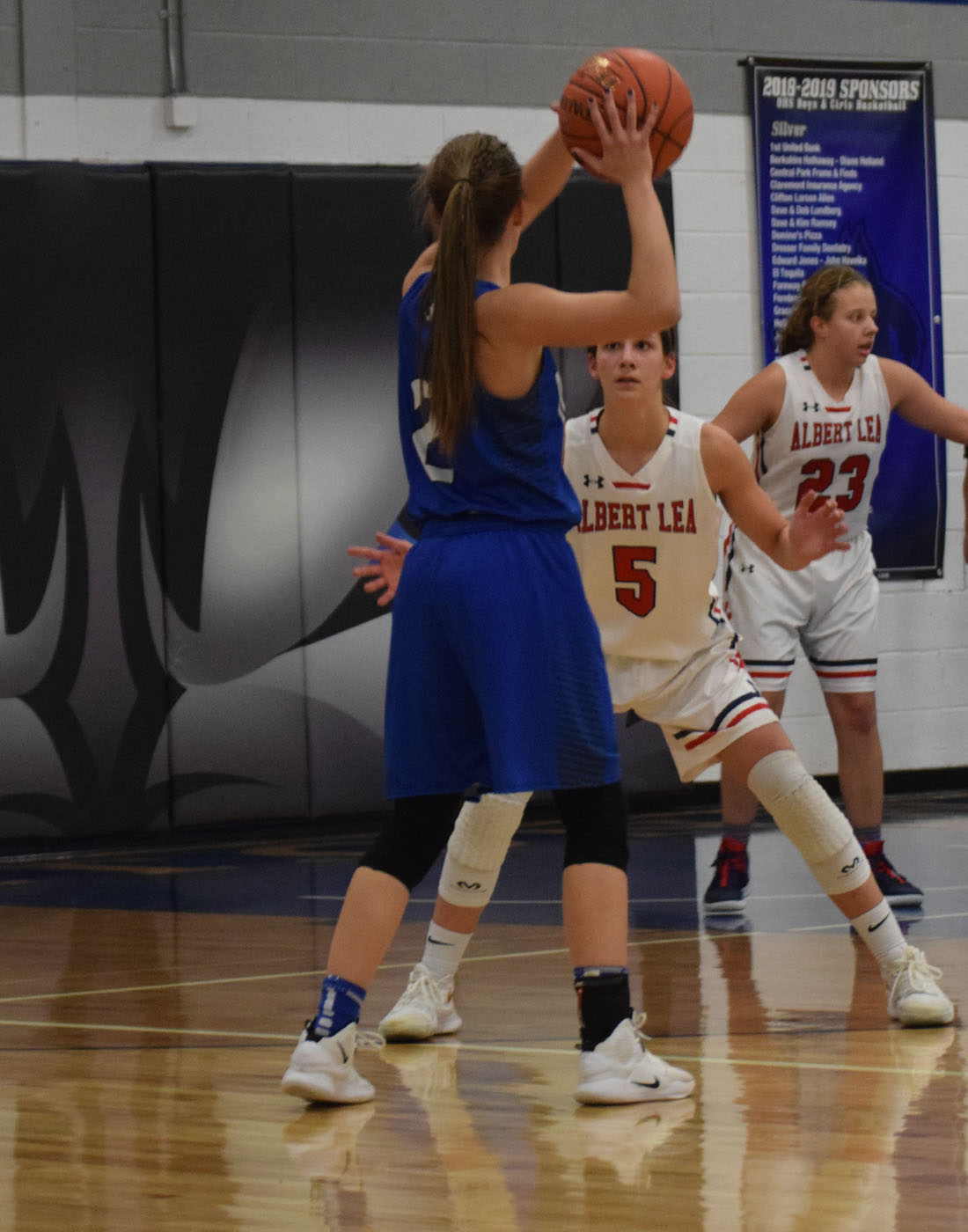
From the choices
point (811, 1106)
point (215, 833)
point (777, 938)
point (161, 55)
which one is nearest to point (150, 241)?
point (161, 55)

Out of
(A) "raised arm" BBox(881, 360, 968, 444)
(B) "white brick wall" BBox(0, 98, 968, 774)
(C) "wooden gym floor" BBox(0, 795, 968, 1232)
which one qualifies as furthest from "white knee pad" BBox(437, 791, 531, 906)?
(B) "white brick wall" BBox(0, 98, 968, 774)

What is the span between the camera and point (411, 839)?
10.7 feet

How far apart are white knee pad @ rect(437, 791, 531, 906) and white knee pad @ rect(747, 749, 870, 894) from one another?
486 millimetres

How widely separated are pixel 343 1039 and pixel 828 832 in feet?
3.52

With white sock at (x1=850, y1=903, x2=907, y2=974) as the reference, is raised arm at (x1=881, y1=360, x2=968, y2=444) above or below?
above

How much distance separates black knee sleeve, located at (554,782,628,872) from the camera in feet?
10.5

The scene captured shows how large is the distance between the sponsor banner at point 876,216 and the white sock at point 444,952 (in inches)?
202

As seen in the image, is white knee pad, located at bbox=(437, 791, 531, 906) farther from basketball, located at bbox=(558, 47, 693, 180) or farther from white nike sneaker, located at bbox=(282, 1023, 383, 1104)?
basketball, located at bbox=(558, 47, 693, 180)

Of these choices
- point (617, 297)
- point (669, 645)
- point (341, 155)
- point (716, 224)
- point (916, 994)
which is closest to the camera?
point (617, 297)

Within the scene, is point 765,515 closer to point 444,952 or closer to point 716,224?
point 444,952

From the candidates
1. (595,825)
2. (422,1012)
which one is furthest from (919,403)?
(595,825)

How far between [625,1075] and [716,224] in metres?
5.90

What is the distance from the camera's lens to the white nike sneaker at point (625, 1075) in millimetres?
3084

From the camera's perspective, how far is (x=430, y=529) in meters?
3.25
